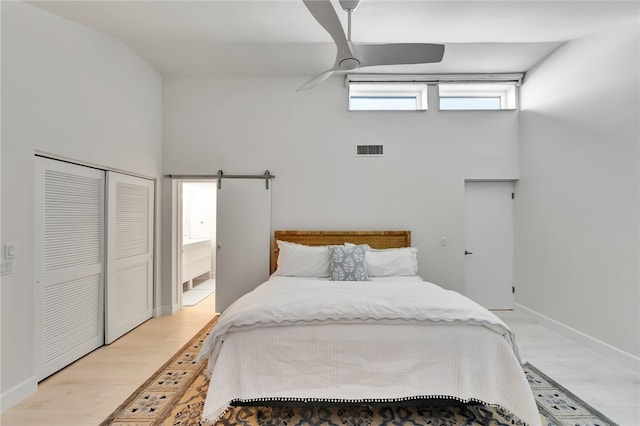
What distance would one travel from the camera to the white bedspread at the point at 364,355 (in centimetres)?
177

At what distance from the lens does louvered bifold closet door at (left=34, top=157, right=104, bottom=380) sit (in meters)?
2.29

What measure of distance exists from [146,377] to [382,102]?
4.11 meters

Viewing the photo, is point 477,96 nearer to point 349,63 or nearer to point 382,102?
point 382,102

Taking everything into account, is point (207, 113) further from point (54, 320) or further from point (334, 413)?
point (334, 413)

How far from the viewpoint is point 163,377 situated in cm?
234

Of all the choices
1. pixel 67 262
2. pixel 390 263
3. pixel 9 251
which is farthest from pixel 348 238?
pixel 9 251

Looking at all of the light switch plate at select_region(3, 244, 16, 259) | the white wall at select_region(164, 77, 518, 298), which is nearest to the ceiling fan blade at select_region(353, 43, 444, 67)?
the white wall at select_region(164, 77, 518, 298)

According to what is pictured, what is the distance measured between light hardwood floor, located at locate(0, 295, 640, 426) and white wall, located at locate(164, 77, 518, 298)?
148 cm

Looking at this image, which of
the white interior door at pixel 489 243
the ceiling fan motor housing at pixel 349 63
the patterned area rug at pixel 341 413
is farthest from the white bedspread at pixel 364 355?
the white interior door at pixel 489 243

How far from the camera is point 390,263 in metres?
3.30

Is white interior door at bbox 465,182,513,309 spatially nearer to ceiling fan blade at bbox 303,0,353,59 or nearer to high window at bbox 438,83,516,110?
high window at bbox 438,83,516,110

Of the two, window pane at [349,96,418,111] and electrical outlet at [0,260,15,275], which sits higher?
window pane at [349,96,418,111]

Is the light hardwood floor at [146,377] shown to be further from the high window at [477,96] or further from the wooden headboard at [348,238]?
the high window at [477,96]

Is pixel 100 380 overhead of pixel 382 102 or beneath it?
beneath
